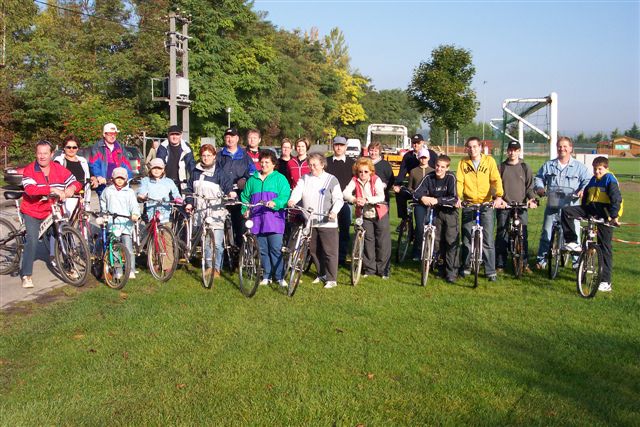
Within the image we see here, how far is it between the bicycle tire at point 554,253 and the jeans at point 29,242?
6834 millimetres

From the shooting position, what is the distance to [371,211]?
29.1 ft

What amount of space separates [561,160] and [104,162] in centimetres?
656

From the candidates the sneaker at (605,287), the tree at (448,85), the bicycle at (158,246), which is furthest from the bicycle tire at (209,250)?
the tree at (448,85)

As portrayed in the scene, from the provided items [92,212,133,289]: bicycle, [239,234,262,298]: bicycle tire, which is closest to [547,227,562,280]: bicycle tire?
[239,234,262,298]: bicycle tire

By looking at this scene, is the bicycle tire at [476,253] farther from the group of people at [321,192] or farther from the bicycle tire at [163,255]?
the bicycle tire at [163,255]

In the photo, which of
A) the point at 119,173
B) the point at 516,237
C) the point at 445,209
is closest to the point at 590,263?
the point at 516,237

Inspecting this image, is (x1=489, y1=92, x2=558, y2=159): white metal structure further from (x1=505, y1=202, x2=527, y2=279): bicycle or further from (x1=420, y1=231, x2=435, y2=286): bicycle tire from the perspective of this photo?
(x1=420, y1=231, x2=435, y2=286): bicycle tire

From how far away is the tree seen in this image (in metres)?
33.7

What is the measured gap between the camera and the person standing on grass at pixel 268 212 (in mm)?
8227

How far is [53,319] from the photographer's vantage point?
674 centimetres

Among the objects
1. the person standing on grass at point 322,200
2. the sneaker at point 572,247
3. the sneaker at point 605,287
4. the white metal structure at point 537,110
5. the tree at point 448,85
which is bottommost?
the sneaker at point 605,287

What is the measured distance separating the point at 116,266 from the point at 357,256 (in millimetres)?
3136

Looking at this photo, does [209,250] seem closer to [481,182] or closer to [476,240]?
[476,240]

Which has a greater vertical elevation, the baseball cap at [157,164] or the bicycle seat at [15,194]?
the baseball cap at [157,164]
